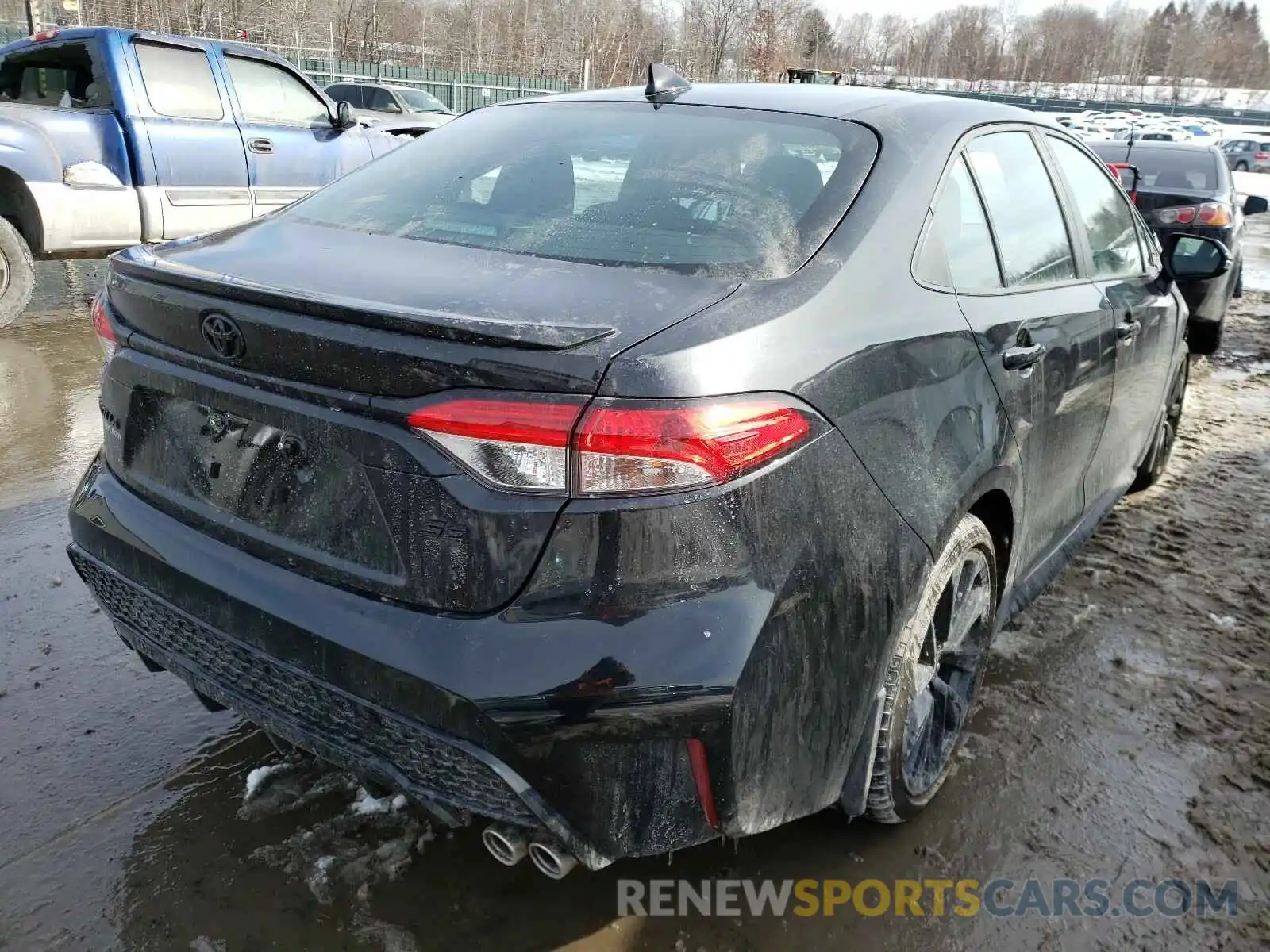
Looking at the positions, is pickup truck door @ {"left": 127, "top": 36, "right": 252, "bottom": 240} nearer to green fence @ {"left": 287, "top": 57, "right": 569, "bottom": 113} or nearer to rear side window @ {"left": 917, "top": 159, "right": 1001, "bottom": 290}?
rear side window @ {"left": 917, "top": 159, "right": 1001, "bottom": 290}

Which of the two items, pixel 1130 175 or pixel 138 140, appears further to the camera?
pixel 1130 175

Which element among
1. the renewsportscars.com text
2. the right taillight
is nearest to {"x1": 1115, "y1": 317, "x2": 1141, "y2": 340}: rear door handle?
the renewsportscars.com text

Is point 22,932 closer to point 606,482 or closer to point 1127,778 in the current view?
point 606,482

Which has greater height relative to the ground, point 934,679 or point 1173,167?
point 1173,167

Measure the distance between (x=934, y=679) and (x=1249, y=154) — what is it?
46.1m

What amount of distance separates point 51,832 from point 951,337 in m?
2.31

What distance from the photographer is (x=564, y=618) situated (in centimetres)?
161

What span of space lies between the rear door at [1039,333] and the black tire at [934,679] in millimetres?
277

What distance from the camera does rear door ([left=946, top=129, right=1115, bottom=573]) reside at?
2.46 m

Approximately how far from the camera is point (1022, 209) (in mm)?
2838

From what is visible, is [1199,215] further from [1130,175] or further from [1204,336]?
[1204,336]

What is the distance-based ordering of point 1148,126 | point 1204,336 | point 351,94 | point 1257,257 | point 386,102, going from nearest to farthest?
point 1204,336 → point 1257,257 → point 386,102 → point 351,94 → point 1148,126

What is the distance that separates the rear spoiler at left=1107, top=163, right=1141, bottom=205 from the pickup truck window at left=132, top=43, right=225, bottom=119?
7105 millimetres

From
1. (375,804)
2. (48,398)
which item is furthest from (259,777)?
(48,398)
